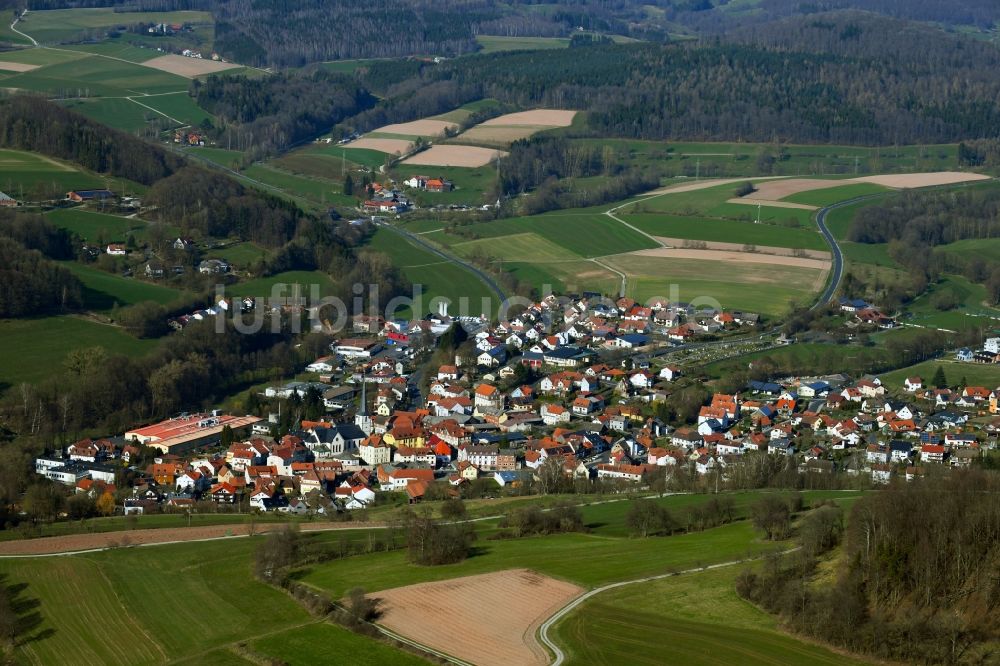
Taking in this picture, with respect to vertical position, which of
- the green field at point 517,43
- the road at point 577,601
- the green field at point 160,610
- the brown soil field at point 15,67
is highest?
the green field at point 517,43

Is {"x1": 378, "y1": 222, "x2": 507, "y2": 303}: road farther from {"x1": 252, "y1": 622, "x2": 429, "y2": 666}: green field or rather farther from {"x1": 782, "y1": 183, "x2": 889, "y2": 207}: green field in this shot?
{"x1": 252, "y1": 622, "x2": 429, "y2": 666}: green field

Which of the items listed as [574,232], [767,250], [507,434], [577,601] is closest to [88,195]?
[574,232]

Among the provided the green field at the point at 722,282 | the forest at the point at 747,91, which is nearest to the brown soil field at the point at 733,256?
the green field at the point at 722,282

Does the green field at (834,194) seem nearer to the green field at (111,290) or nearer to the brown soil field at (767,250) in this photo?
the brown soil field at (767,250)

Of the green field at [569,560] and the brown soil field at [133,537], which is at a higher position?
the green field at [569,560]

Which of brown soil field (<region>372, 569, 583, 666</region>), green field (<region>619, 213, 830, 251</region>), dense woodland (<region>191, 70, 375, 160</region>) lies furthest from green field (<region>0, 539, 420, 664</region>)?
dense woodland (<region>191, 70, 375, 160</region>)

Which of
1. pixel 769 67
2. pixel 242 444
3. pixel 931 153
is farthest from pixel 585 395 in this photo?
pixel 769 67

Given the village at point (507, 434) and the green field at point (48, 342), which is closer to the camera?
the village at point (507, 434)

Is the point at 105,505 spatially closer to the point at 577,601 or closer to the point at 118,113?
the point at 577,601
